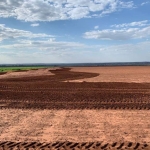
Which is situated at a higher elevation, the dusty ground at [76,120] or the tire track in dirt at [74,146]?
the dusty ground at [76,120]

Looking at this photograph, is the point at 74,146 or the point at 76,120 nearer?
the point at 74,146

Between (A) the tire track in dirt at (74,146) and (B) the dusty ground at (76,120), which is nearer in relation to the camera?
(A) the tire track in dirt at (74,146)

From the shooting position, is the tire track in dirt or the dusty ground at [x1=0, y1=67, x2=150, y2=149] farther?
the dusty ground at [x1=0, y1=67, x2=150, y2=149]

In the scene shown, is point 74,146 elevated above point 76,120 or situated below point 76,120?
below

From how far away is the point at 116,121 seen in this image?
11.2 metres

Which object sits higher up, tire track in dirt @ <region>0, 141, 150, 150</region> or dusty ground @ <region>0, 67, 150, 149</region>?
dusty ground @ <region>0, 67, 150, 149</region>

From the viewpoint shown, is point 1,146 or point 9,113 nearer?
point 1,146

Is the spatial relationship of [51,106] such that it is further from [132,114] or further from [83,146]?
[83,146]

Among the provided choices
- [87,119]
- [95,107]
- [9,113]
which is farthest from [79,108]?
[9,113]

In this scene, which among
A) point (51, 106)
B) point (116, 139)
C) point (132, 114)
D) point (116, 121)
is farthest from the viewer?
point (51, 106)

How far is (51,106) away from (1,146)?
6587 mm

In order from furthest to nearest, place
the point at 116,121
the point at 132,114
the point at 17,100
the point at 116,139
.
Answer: the point at 17,100 → the point at 132,114 → the point at 116,121 → the point at 116,139

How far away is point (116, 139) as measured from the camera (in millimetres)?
8758

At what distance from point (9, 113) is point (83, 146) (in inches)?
241
